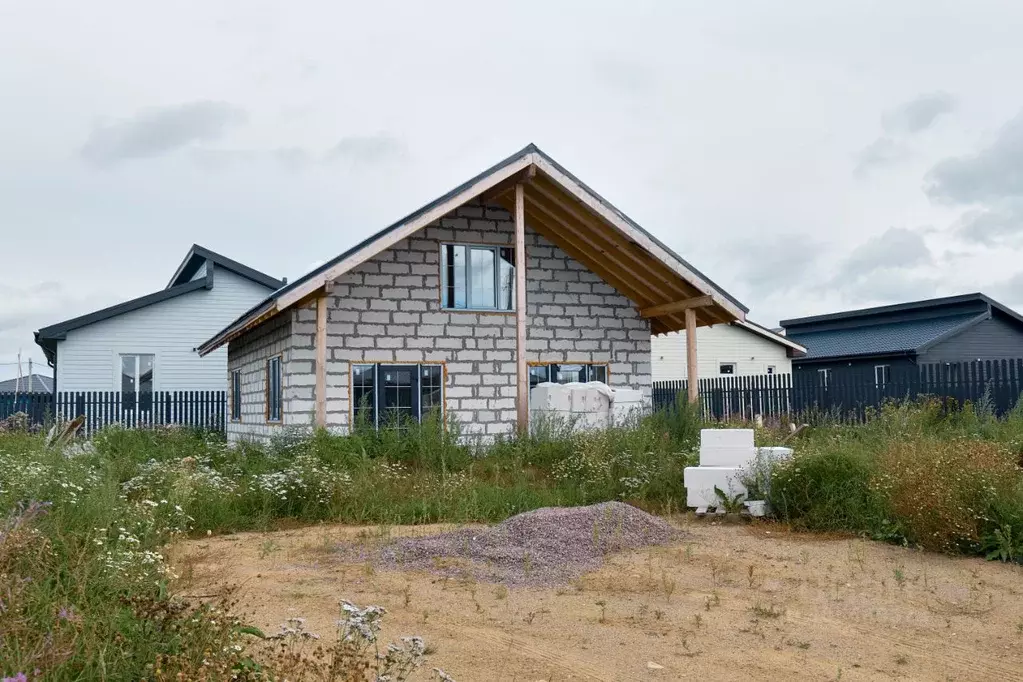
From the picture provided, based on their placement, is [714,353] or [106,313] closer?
[106,313]

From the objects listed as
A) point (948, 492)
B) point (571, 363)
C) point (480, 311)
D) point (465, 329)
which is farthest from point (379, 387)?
point (948, 492)

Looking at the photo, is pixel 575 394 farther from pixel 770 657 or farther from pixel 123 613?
pixel 123 613

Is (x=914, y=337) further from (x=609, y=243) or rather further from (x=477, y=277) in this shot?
(x=477, y=277)

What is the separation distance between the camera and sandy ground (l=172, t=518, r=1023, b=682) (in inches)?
220

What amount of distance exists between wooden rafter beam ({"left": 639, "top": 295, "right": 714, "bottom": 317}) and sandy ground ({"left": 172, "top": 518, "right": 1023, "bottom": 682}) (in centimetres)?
811

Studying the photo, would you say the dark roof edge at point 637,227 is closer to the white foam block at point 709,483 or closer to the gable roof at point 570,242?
the gable roof at point 570,242

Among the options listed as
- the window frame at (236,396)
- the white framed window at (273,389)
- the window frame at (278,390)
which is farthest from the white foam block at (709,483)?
the window frame at (236,396)

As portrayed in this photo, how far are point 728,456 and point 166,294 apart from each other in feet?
73.1

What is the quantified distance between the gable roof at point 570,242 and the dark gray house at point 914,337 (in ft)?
56.8

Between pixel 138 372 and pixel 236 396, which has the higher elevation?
pixel 138 372

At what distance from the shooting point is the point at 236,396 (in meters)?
21.4

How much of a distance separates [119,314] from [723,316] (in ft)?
62.6

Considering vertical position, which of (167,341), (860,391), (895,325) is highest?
(895,325)

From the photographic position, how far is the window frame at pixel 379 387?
1599 cm
